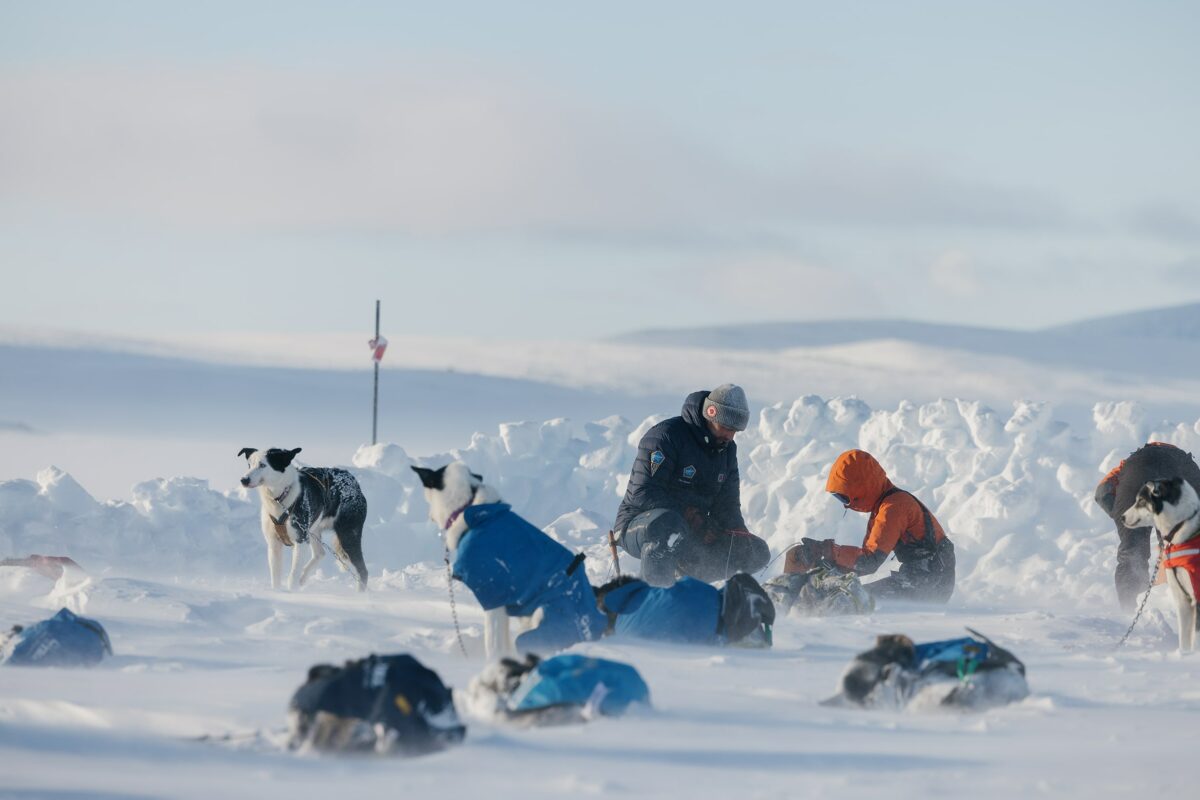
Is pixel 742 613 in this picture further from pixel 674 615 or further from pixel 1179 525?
pixel 1179 525

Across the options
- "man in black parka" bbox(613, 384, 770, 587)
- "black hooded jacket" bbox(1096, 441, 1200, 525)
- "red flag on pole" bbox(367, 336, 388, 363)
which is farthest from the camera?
"red flag on pole" bbox(367, 336, 388, 363)

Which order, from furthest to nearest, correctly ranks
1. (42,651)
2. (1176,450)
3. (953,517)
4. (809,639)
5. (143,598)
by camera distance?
1. (953,517)
2. (1176,450)
3. (143,598)
4. (809,639)
5. (42,651)

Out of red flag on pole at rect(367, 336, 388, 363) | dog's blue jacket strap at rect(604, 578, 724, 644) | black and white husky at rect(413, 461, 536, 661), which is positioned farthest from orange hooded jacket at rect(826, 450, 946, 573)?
red flag on pole at rect(367, 336, 388, 363)

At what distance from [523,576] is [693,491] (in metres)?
3.38

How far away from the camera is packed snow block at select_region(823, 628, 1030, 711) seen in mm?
5711

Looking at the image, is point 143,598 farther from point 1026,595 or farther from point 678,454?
point 1026,595

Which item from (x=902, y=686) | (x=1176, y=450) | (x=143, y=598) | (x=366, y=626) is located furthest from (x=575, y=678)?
(x=1176, y=450)

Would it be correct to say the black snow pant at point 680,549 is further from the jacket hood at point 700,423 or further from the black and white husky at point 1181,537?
the black and white husky at point 1181,537

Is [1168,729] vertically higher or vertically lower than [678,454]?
lower

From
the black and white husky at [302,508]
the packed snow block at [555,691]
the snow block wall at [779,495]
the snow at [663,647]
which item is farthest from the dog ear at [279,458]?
the packed snow block at [555,691]

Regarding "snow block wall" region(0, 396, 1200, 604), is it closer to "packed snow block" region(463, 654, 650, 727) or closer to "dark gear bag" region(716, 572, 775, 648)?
"dark gear bag" region(716, 572, 775, 648)

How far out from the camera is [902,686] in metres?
5.76

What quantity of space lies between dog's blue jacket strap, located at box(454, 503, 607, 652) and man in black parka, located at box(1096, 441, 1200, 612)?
13.5ft

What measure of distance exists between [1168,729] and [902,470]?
9.92 metres
